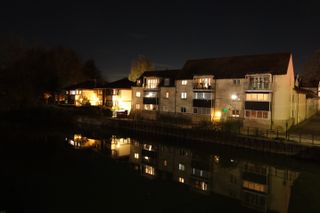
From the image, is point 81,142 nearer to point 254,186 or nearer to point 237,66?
point 254,186

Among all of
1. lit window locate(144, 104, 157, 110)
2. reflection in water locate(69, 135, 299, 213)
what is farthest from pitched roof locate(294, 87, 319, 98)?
lit window locate(144, 104, 157, 110)

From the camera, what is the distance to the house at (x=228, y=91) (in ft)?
111

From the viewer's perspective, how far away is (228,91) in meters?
38.0

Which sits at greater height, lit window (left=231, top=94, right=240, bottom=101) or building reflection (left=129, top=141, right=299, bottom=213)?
lit window (left=231, top=94, right=240, bottom=101)

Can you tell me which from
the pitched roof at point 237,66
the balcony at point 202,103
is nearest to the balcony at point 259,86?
the pitched roof at point 237,66

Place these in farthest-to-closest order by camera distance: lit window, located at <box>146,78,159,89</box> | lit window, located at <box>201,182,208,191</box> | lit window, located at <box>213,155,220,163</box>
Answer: lit window, located at <box>146,78,159,89</box> → lit window, located at <box>213,155,220,163</box> → lit window, located at <box>201,182,208,191</box>

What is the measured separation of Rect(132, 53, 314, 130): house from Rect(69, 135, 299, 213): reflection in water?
9627 mm

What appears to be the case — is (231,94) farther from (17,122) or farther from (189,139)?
(17,122)

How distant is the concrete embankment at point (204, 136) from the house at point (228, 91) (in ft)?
14.9

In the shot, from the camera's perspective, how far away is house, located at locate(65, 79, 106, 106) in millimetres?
60000

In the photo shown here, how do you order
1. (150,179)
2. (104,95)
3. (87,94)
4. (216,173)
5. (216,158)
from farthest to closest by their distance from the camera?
(87,94)
(104,95)
(216,158)
(216,173)
(150,179)

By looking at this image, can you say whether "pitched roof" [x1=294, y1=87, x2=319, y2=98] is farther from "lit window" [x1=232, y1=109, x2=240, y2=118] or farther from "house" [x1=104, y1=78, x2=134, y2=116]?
"house" [x1=104, y1=78, x2=134, y2=116]

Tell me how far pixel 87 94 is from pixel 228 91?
121 feet

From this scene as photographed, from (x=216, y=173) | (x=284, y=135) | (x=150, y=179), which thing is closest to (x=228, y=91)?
(x=284, y=135)
